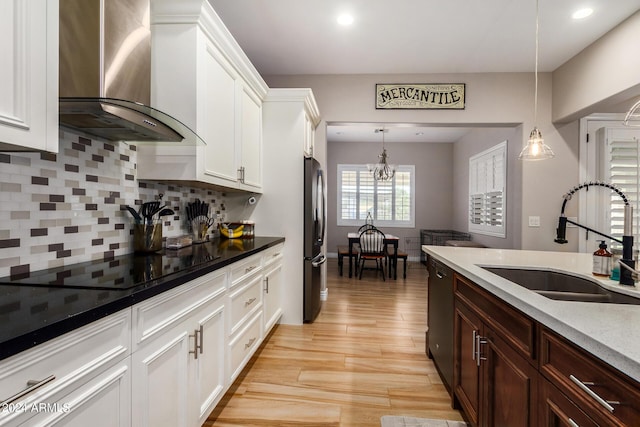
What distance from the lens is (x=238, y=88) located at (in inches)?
98.2

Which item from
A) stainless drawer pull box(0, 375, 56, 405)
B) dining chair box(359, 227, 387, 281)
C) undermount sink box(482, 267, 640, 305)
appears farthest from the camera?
dining chair box(359, 227, 387, 281)

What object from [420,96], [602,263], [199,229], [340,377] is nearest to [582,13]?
[420,96]

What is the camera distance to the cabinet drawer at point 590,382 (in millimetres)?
649

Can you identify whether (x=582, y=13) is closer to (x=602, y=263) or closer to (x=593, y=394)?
(x=602, y=263)

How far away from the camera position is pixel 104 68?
1.32 m

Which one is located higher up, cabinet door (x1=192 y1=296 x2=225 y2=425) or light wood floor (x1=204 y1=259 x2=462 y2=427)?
cabinet door (x1=192 y1=296 x2=225 y2=425)

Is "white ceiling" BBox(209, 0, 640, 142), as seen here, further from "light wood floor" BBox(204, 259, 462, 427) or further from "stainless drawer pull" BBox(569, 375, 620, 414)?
"light wood floor" BBox(204, 259, 462, 427)

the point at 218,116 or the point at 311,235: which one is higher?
the point at 218,116

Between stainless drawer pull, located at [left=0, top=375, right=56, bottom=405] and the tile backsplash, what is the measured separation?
77 cm

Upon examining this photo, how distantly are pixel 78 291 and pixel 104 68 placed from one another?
3.06ft

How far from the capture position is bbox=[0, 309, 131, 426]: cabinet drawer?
0.65m

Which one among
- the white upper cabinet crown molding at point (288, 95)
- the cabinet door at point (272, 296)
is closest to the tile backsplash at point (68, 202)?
the cabinet door at point (272, 296)

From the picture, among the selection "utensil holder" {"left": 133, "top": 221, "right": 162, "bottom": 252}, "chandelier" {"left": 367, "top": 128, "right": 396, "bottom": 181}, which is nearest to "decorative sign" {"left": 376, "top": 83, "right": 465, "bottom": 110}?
"chandelier" {"left": 367, "top": 128, "right": 396, "bottom": 181}

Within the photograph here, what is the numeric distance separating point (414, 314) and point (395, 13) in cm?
301
